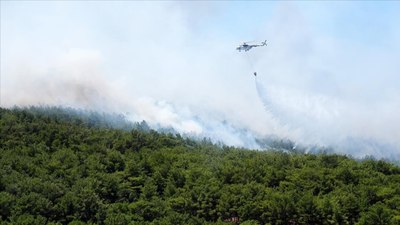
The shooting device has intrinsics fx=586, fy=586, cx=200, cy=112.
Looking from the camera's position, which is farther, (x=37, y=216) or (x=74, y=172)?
(x=74, y=172)

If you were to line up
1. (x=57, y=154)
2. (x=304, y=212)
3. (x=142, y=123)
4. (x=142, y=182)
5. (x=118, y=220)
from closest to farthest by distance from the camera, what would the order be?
(x=118, y=220) < (x=304, y=212) < (x=142, y=182) < (x=57, y=154) < (x=142, y=123)

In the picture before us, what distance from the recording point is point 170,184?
299 ft

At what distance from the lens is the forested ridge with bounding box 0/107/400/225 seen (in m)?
73.7

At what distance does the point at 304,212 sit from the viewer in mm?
74438

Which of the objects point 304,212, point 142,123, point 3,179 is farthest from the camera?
point 142,123

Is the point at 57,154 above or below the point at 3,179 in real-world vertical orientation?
above

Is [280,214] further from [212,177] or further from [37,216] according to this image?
[37,216]

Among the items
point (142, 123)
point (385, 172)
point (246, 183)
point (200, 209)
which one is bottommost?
point (200, 209)

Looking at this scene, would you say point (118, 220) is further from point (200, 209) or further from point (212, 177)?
point (212, 177)

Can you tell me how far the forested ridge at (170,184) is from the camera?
242 ft

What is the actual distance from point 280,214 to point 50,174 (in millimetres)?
39057

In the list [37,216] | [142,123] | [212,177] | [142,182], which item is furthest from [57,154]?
[142,123]

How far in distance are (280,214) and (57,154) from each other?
4654 centimetres

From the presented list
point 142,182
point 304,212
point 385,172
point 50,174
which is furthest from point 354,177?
point 50,174
